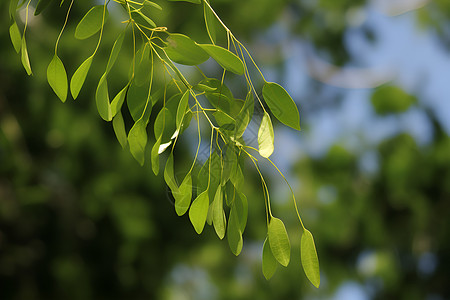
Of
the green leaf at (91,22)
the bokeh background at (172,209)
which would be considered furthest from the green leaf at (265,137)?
the bokeh background at (172,209)

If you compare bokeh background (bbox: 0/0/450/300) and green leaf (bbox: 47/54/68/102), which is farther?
bokeh background (bbox: 0/0/450/300)

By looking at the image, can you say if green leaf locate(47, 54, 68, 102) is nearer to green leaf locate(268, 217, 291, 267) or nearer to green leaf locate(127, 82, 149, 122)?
green leaf locate(127, 82, 149, 122)

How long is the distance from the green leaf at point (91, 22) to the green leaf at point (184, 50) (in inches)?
2.3

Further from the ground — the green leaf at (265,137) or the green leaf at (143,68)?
the green leaf at (143,68)

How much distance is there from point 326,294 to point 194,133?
999 millimetres

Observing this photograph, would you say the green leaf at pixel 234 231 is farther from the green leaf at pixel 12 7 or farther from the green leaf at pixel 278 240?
the green leaf at pixel 12 7

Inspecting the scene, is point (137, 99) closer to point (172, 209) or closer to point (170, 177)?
point (170, 177)

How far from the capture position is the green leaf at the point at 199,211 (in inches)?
16.2

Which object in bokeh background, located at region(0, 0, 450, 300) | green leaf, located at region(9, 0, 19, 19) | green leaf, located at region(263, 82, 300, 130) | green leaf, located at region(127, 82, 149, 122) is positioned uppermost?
green leaf, located at region(9, 0, 19, 19)

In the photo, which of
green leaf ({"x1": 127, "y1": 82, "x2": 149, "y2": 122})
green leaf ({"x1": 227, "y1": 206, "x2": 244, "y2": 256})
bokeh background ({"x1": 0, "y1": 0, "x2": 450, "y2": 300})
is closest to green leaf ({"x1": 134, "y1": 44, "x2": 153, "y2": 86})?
green leaf ({"x1": 127, "y1": 82, "x2": 149, "y2": 122})

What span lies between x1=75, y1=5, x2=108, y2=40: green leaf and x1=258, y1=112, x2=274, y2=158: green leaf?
15cm

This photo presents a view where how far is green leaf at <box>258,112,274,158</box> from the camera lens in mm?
394

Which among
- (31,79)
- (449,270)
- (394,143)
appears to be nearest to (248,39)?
(394,143)

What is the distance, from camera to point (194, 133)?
2.45 m
